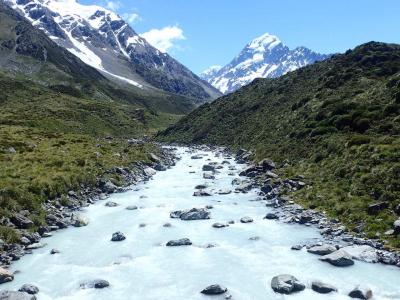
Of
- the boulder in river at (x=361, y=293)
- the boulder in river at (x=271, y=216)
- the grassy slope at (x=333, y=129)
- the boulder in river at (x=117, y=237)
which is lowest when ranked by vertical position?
the boulder in river at (x=361, y=293)

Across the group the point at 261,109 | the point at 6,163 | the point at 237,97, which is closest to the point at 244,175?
the point at 6,163

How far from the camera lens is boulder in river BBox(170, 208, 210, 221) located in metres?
42.1

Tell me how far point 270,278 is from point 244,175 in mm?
37646

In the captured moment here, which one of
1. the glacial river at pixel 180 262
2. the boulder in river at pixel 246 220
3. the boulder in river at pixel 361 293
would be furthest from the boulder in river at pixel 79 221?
the boulder in river at pixel 361 293

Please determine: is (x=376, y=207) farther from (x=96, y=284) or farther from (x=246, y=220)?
(x=96, y=284)

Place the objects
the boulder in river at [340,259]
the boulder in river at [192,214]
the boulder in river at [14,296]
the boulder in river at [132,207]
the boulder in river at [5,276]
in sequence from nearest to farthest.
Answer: the boulder in river at [14,296]
the boulder in river at [5,276]
the boulder in river at [340,259]
the boulder in river at [192,214]
the boulder in river at [132,207]

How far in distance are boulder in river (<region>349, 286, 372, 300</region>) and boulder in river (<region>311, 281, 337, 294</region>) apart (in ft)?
3.38

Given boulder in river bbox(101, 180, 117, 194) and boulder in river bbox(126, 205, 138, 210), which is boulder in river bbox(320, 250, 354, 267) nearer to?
boulder in river bbox(126, 205, 138, 210)

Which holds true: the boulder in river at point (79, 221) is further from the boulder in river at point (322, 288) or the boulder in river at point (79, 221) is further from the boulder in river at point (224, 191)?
the boulder in river at point (322, 288)

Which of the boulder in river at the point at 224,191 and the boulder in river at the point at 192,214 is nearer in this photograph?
the boulder in river at the point at 192,214

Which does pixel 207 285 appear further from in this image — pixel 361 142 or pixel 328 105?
pixel 328 105

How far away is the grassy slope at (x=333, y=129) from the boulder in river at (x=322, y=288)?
850 cm

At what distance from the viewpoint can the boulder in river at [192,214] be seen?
4214 cm

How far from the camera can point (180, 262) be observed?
101 feet
